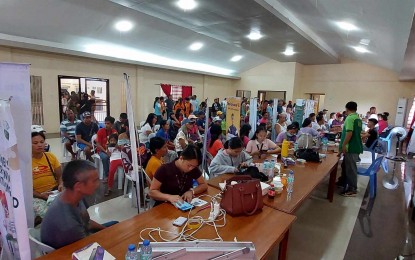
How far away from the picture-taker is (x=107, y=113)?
29.2 ft

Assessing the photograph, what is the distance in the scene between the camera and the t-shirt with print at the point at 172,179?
6.71 ft

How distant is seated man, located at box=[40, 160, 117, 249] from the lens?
54.7 inches

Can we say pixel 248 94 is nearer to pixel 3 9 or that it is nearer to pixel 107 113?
pixel 107 113

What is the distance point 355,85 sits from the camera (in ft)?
37.6

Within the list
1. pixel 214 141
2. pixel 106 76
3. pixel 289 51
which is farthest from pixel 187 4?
pixel 289 51

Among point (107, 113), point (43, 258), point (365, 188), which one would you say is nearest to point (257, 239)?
point (43, 258)

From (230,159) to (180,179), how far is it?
84cm

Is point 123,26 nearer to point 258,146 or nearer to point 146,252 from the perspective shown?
point 258,146

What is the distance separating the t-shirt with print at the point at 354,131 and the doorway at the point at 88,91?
7.17 metres

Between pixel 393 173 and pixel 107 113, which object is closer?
pixel 393 173

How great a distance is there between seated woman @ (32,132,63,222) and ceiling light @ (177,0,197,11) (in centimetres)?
359

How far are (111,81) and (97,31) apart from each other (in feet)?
7.52

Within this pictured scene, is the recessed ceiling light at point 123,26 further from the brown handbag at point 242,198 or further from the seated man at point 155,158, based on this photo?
the brown handbag at point 242,198

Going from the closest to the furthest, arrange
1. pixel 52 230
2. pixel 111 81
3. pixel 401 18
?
pixel 52 230, pixel 401 18, pixel 111 81
